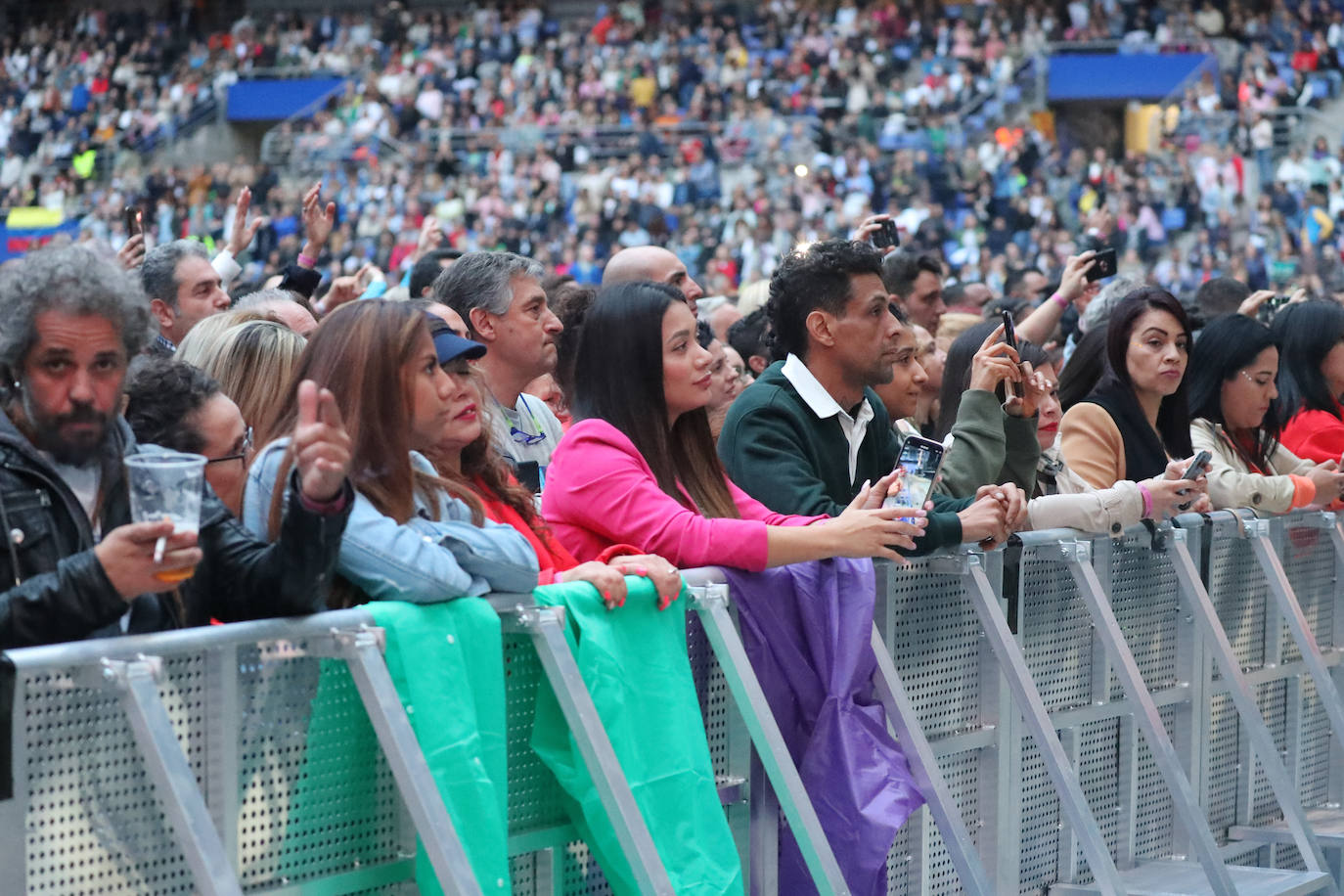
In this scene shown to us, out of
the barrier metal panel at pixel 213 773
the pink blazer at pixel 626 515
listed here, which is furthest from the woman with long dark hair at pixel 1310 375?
the barrier metal panel at pixel 213 773

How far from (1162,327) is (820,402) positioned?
1.45 m

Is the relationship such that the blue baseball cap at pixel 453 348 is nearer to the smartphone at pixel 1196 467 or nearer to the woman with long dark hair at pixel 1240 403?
the smartphone at pixel 1196 467

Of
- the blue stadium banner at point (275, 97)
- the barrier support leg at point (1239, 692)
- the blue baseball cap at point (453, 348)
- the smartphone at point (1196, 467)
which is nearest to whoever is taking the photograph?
the blue baseball cap at point (453, 348)

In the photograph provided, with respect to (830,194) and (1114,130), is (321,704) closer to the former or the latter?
(830,194)

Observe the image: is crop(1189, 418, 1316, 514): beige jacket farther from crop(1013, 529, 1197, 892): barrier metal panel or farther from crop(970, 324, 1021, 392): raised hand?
crop(970, 324, 1021, 392): raised hand

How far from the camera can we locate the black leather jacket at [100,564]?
2.45 m

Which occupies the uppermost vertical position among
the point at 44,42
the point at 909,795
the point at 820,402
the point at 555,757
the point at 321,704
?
the point at 44,42

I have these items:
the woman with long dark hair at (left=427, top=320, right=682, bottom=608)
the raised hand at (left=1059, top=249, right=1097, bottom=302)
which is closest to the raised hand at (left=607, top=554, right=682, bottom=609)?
the woman with long dark hair at (left=427, top=320, right=682, bottom=608)

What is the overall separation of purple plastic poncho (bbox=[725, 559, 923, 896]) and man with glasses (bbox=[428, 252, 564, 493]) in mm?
1086

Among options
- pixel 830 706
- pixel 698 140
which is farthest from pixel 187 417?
pixel 698 140

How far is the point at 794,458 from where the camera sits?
4016 millimetres

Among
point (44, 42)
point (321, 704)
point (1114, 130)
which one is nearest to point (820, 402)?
point (321, 704)

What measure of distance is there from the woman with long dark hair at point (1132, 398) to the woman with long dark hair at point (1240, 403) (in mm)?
359

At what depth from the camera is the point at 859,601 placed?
3.62 meters
